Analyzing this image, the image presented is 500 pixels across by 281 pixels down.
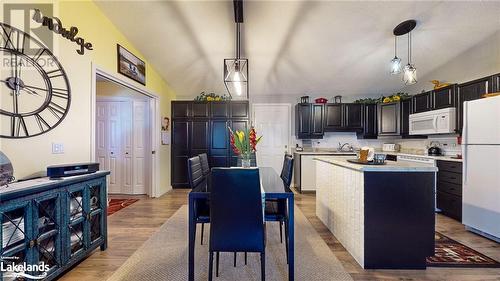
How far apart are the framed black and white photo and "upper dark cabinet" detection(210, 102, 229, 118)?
5.37 ft

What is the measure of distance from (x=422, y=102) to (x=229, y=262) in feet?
14.8

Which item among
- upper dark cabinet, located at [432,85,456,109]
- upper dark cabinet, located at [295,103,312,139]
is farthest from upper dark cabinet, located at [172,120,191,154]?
upper dark cabinet, located at [432,85,456,109]

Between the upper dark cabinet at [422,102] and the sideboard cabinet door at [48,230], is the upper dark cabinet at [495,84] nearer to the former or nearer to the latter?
the upper dark cabinet at [422,102]

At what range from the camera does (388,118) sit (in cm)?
493

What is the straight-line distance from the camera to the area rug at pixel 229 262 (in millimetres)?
1933

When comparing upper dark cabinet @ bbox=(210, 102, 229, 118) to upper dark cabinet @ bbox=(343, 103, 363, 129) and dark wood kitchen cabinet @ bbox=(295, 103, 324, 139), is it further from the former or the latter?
upper dark cabinet @ bbox=(343, 103, 363, 129)

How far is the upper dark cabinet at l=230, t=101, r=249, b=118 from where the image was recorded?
17.0 feet

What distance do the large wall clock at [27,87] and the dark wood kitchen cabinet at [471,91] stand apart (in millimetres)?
5229

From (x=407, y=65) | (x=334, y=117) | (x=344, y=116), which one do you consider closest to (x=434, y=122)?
(x=407, y=65)

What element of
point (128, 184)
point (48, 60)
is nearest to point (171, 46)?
point (48, 60)

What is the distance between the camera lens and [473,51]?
3725mm

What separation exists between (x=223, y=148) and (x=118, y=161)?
2.28 metres

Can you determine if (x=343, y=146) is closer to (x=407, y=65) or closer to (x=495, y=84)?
(x=407, y=65)

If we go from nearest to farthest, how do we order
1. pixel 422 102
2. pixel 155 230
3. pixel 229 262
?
pixel 229 262 → pixel 155 230 → pixel 422 102
